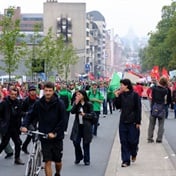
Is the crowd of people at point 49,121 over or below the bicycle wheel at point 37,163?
over

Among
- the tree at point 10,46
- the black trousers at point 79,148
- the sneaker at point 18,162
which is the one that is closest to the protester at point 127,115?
the black trousers at point 79,148

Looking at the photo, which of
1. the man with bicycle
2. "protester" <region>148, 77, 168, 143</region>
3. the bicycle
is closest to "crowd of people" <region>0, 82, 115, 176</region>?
the man with bicycle

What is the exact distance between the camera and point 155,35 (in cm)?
10100

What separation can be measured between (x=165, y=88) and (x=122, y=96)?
4.74m

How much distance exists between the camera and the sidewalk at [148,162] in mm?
11375

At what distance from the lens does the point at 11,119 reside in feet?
41.5

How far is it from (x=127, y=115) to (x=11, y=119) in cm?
241

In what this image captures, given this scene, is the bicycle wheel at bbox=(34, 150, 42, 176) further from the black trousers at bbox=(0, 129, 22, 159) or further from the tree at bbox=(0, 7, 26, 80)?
the tree at bbox=(0, 7, 26, 80)

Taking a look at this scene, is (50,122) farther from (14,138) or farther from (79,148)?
(14,138)

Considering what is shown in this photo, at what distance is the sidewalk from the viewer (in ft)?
37.3

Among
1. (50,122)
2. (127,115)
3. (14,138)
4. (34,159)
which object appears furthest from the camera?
(14,138)

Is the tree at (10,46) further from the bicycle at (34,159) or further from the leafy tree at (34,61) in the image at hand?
the bicycle at (34,159)

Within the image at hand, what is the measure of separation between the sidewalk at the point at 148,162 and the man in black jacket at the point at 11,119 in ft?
6.51

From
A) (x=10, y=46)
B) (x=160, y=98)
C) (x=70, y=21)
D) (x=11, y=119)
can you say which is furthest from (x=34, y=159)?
(x=70, y=21)
